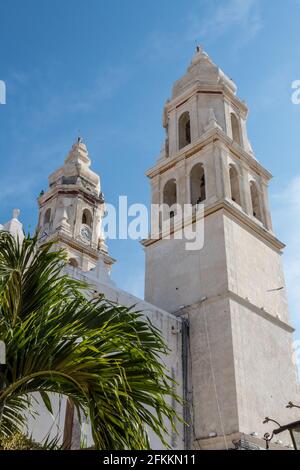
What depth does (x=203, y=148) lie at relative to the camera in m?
19.8

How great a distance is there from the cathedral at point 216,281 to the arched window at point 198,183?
0.05 meters

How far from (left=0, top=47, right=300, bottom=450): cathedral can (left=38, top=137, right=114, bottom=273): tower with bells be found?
7.26 metres

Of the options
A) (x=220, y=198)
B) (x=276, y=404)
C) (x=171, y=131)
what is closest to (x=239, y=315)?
(x=276, y=404)

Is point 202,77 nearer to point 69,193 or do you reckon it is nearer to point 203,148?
point 203,148

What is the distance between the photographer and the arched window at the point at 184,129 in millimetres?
21934

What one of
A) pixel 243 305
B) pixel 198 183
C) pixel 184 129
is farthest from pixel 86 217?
pixel 243 305

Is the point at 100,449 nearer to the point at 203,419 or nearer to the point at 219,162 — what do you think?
the point at 203,419

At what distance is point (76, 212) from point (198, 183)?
1011 centimetres

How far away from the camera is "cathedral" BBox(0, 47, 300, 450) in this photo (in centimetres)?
1434

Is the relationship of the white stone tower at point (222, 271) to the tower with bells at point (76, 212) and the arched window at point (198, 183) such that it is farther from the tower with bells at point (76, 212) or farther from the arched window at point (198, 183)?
the tower with bells at point (76, 212)

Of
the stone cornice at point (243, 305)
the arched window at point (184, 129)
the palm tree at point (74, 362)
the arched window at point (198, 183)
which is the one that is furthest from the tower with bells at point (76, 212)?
the palm tree at point (74, 362)
